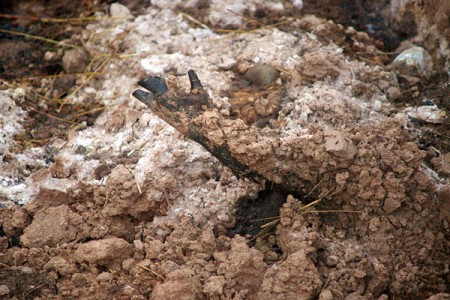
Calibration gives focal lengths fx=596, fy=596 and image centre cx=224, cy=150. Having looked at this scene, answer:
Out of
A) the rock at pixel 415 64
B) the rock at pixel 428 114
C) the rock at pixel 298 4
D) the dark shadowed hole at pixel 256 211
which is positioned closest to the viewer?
the dark shadowed hole at pixel 256 211

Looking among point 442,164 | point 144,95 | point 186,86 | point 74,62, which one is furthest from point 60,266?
point 442,164

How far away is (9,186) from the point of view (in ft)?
11.5

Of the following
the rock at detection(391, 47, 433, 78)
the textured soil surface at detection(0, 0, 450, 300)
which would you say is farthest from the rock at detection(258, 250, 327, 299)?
the rock at detection(391, 47, 433, 78)

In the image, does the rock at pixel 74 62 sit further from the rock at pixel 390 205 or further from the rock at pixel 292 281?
the rock at pixel 390 205

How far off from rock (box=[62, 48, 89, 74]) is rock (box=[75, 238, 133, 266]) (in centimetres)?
182

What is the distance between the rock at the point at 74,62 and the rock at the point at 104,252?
1.82 metres

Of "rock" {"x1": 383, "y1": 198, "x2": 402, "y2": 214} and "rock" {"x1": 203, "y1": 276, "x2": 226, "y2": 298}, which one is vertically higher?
Result: "rock" {"x1": 383, "y1": 198, "x2": 402, "y2": 214}

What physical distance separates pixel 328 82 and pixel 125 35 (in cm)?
162

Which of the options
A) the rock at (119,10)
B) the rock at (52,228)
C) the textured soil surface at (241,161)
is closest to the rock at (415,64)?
the textured soil surface at (241,161)

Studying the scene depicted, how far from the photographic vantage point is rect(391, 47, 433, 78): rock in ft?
13.3

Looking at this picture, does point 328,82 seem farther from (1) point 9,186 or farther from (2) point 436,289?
(1) point 9,186

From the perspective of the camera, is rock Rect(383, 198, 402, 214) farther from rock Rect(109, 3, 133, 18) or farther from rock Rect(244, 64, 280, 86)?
rock Rect(109, 3, 133, 18)

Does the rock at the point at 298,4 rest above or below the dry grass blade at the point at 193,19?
above

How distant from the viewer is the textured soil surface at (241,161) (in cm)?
289
